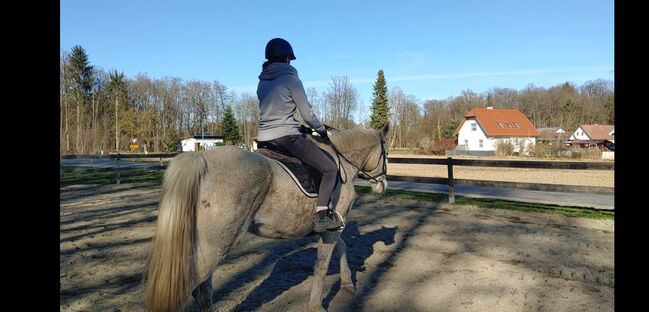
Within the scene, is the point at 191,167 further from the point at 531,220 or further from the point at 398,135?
the point at 398,135

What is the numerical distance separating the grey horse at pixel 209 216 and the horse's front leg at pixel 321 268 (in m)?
0.01

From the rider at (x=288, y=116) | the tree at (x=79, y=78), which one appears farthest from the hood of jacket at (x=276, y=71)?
the tree at (x=79, y=78)

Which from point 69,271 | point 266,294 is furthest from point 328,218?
point 69,271

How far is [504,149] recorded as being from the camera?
46.1m

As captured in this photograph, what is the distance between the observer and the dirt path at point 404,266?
4445 millimetres

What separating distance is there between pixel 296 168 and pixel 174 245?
1328 mm

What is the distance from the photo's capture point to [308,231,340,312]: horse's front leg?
4164mm

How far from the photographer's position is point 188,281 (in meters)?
3.04

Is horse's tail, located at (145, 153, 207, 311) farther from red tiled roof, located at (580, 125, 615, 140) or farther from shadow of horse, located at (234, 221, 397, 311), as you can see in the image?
red tiled roof, located at (580, 125, 615, 140)

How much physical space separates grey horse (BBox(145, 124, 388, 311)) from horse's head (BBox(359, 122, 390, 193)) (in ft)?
4.80

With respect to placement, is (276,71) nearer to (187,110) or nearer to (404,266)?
(404,266)

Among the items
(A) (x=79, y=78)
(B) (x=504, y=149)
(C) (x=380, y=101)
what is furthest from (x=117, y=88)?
(B) (x=504, y=149)

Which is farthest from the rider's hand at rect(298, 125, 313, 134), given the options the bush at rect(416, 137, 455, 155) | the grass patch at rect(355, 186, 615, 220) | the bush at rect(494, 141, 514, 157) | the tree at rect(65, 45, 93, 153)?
the tree at rect(65, 45, 93, 153)
